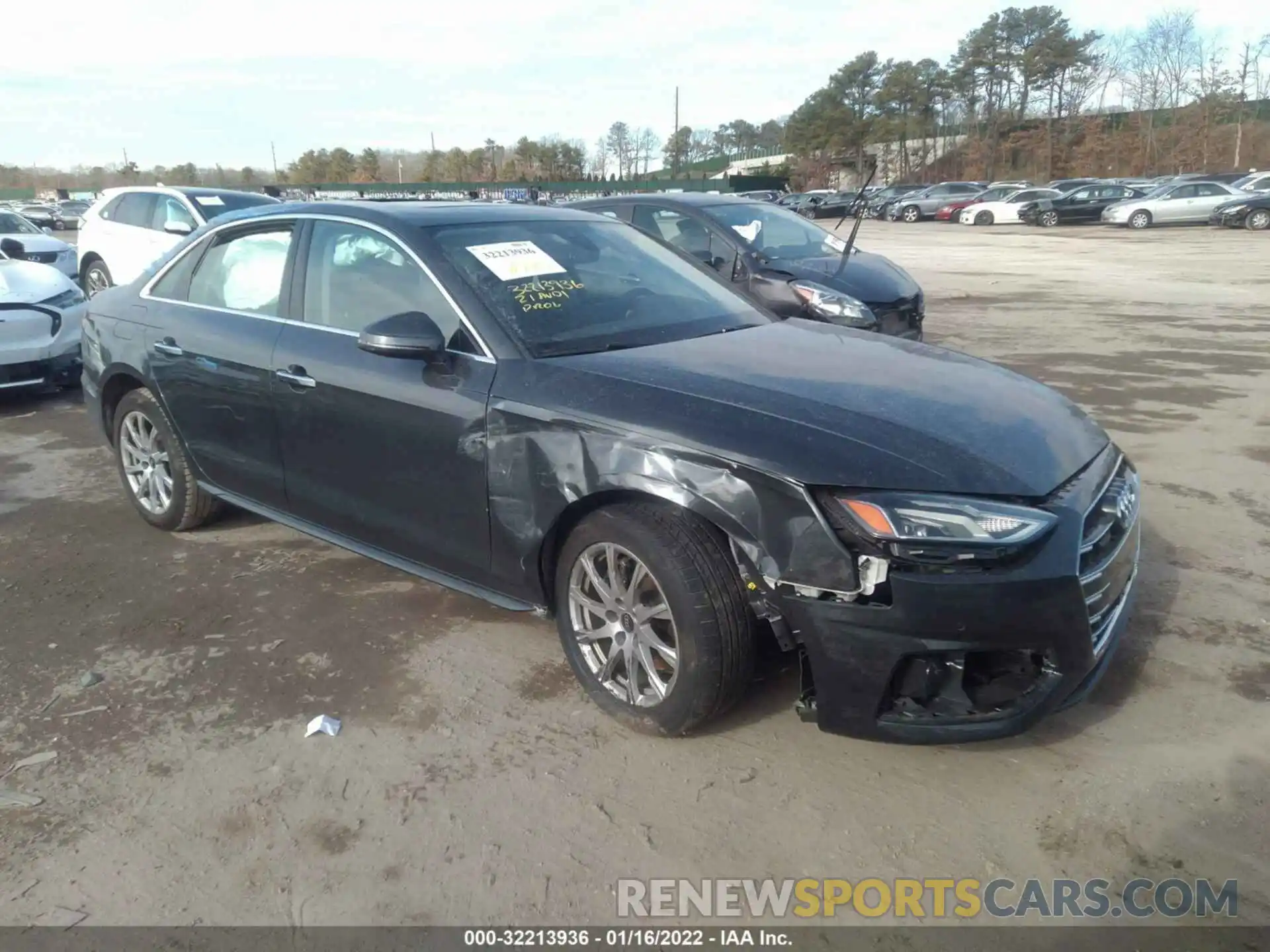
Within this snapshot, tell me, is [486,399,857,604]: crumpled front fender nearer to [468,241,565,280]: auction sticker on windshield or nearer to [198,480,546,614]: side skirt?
[198,480,546,614]: side skirt

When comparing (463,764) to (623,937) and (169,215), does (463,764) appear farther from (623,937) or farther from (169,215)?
(169,215)

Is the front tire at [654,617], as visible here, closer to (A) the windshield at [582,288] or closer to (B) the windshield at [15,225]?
(A) the windshield at [582,288]

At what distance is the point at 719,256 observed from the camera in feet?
27.0

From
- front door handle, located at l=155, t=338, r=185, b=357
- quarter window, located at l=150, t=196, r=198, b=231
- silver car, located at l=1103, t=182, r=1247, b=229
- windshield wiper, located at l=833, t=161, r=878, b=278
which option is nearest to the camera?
front door handle, located at l=155, t=338, r=185, b=357

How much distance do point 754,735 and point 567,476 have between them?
3.34ft

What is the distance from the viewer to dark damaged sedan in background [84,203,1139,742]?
8.45 ft

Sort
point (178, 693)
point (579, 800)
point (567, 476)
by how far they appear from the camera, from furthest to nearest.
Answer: point (178, 693)
point (567, 476)
point (579, 800)

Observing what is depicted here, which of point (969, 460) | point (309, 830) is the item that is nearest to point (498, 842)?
point (309, 830)

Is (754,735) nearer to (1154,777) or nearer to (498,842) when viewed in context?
(498,842)

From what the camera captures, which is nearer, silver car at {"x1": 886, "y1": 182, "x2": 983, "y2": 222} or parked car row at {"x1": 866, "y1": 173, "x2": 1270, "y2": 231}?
parked car row at {"x1": 866, "y1": 173, "x2": 1270, "y2": 231}

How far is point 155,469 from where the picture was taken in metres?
4.87

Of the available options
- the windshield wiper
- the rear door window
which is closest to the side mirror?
the windshield wiper

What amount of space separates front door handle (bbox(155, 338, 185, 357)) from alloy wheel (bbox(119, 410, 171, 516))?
407 mm

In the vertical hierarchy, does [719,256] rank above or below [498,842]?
above
